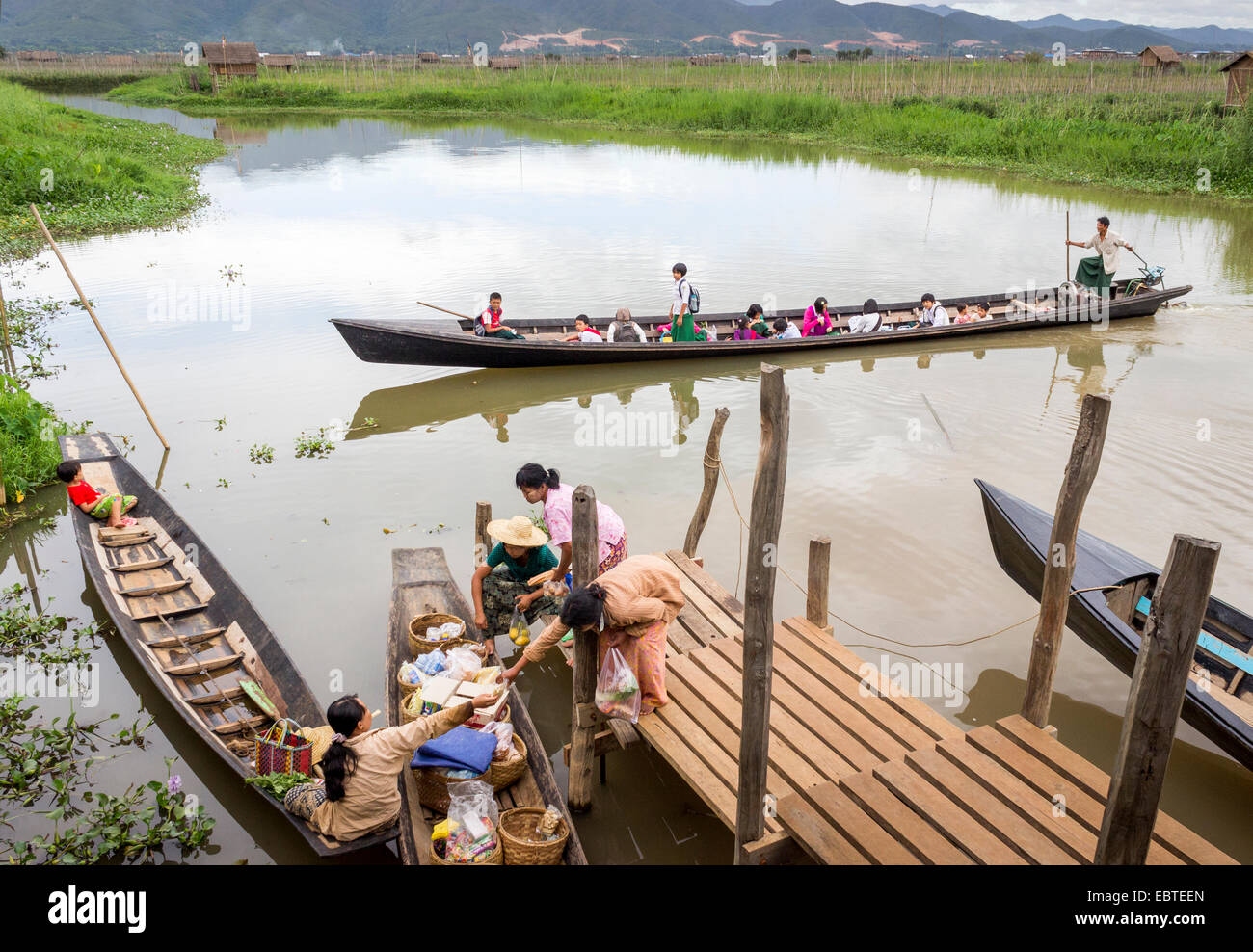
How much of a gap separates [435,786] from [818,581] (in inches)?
100

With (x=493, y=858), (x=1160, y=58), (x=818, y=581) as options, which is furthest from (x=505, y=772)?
(x=1160, y=58)

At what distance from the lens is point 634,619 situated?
14.5 feet

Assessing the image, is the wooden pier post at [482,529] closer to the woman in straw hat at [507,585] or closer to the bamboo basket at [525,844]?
the woman in straw hat at [507,585]

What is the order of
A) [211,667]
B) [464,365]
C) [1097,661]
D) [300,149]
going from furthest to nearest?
[300,149]
[464,365]
[1097,661]
[211,667]

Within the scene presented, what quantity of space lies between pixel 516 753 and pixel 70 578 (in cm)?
491

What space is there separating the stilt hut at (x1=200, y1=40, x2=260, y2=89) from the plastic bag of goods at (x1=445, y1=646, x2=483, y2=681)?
177ft

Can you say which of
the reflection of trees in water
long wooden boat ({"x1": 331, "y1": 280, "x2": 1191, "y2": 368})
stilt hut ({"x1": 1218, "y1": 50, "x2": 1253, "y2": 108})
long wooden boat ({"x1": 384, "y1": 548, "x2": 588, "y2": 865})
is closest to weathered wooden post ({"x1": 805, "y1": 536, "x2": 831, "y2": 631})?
long wooden boat ({"x1": 384, "y1": 548, "x2": 588, "y2": 865})

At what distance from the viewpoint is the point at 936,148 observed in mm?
29234

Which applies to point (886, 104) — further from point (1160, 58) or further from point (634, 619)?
point (634, 619)

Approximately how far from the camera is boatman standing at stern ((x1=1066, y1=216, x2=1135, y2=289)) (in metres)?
13.2

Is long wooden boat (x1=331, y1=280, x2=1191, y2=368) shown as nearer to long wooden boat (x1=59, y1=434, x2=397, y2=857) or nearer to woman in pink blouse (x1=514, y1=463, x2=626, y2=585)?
long wooden boat (x1=59, y1=434, x2=397, y2=857)

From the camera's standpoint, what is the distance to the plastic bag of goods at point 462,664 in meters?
5.05
